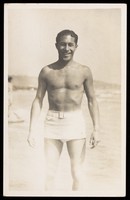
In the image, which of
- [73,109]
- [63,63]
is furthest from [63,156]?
[63,63]

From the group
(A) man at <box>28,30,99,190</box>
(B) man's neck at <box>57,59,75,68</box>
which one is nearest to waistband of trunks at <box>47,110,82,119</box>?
(A) man at <box>28,30,99,190</box>

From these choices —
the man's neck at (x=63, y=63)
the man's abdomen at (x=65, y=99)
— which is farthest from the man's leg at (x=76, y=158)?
the man's neck at (x=63, y=63)

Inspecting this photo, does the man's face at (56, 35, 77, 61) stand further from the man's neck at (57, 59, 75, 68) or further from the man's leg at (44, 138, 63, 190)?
the man's leg at (44, 138, 63, 190)

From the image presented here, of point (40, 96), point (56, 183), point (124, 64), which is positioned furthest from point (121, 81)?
point (56, 183)

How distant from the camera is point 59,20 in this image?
103cm

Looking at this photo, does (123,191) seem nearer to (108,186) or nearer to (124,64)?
(108,186)

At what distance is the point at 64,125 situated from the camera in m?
1.03

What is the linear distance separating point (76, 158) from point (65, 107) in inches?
6.1

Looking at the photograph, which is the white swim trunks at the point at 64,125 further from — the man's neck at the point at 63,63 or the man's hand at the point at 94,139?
the man's neck at the point at 63,63

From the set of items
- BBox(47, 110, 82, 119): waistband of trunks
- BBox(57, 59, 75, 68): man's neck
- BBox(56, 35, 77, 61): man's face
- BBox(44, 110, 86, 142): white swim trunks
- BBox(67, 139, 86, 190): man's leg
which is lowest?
BBox(67, 139, 86, 190): man's leg

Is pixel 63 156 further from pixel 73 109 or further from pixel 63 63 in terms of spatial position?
pixel 63 63

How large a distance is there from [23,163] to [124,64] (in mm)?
418

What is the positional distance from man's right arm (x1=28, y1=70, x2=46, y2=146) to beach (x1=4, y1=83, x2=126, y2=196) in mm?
12

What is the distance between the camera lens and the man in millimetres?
1017
